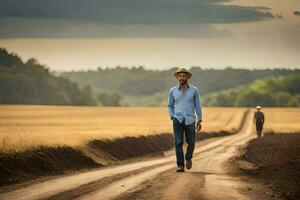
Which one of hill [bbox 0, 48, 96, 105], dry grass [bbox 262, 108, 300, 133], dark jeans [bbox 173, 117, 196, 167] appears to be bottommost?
dry grass [bbox 262, 108, 300, 133]

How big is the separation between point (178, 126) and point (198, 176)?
6.57 feet

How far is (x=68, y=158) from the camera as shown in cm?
2603

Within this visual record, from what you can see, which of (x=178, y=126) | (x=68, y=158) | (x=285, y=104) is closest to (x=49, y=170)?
(x=68, y=158)

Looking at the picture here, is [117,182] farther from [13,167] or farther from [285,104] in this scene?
[285,104]

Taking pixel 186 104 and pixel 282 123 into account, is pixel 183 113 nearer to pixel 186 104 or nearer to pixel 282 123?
pixel 186 104

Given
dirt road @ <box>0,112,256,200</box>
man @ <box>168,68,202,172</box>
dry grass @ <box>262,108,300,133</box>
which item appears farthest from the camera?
dry grass @ <box>262,108,300,133</box>

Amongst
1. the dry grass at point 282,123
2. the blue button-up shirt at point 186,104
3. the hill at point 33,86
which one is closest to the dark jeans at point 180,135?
the blue button-up shirt at point 186,104

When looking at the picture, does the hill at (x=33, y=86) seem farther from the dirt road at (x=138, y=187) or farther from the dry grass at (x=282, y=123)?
the dirt road at (x=138, y=187)

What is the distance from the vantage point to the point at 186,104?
19.7 meters

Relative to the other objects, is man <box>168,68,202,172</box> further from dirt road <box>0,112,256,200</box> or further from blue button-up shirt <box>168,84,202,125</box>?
dirt road <box>0,112,256,200</box>

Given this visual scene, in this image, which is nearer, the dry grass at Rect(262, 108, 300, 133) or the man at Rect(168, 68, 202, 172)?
A: the man at Rect(168, 68, 202, 172)

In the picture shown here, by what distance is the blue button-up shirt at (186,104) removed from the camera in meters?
19.7

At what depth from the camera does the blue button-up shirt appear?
64.6 ft

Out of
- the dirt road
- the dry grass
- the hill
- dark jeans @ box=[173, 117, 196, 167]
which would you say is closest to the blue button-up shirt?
dark jeans @ box=[173, 117, 196, 167]
